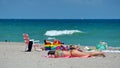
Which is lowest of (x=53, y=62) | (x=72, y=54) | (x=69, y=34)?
(x=53, y=62)

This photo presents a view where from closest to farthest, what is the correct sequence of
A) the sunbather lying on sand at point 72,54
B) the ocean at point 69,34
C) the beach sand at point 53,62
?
the beach sand at point 53,62
the sunbather lying on sand at point 72,54
the ocean at point 69,34

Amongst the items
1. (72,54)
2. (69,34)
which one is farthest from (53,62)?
(69,34)

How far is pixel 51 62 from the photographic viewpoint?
17.7 meters

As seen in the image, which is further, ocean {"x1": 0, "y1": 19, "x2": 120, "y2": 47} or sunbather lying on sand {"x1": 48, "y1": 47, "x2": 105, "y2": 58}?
ocean {"x1": 0, "y1": 19, "x2": 120, "y2": 47}

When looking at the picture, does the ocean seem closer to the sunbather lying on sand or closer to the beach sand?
the sunbather lying on sand

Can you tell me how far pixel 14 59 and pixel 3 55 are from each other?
1800 millimetres

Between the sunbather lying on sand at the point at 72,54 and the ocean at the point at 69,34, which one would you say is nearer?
the sunbather lying on sand at the point at 72,54

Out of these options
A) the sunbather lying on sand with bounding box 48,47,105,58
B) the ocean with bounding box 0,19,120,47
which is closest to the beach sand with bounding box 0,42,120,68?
the sunbather lying on sand with bounding box 48,47,105,58

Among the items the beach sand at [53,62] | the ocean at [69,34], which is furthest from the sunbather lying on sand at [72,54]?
the ocean at [69,34]

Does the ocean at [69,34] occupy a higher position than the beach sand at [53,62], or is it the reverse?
the ocean at [69,34]

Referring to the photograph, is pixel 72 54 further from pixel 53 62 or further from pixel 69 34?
pixel 69 34

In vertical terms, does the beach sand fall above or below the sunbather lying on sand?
below

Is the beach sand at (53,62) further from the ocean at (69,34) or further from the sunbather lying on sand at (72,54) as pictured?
the ocean at (69,34)

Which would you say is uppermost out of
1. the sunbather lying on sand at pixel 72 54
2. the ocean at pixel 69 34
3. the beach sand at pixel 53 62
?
the ocean at pixel 69 34
